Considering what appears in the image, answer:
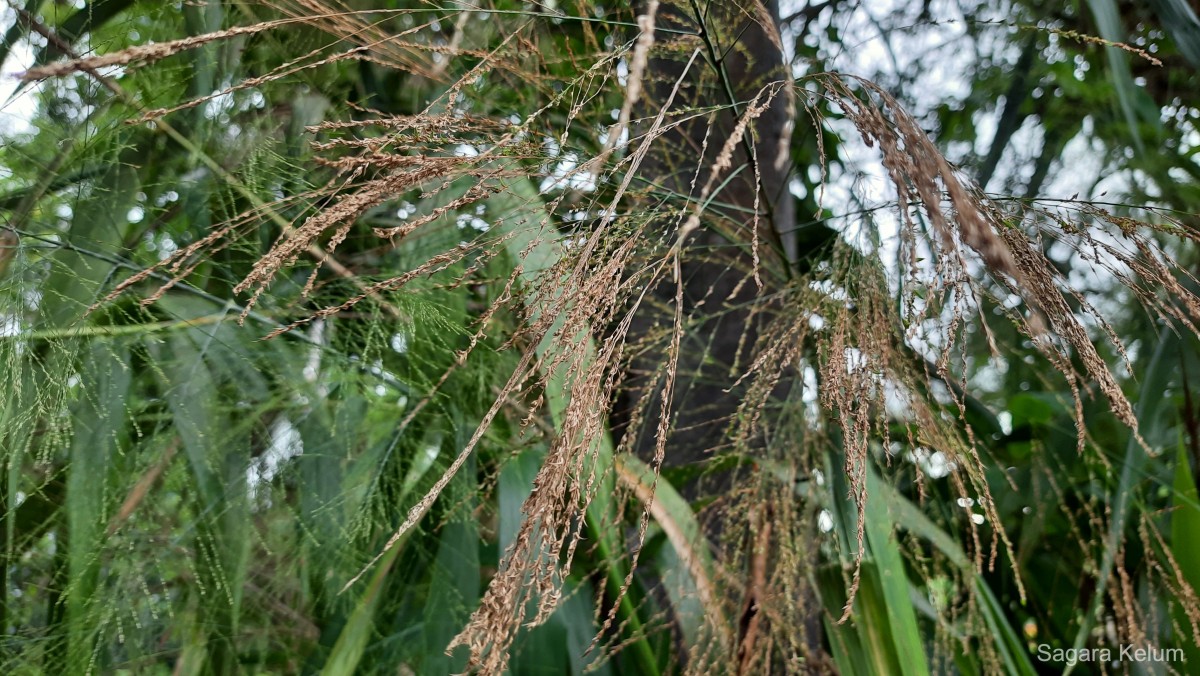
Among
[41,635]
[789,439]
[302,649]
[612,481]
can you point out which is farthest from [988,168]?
[41,635]

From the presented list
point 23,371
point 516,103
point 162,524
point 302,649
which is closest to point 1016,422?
point 516,103

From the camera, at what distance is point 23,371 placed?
87 cm

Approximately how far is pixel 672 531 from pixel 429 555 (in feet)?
1.10

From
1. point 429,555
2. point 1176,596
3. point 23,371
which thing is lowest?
point 1176,596

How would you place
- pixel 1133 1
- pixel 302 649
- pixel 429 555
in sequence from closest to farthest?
pixel 429 555
pixel 302 649
pixel 1133 1

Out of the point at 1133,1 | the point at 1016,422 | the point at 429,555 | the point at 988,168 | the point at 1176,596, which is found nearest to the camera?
the point at 1176,596

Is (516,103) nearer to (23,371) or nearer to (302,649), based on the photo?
(23,371)

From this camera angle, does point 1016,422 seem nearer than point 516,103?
No

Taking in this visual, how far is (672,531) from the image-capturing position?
0.95m

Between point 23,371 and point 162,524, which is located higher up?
point 23,371

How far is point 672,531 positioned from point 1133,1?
1532 millimetres

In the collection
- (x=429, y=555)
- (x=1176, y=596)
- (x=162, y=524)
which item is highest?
(x=162, y=524)

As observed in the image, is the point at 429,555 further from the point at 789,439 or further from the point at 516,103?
the point at 516,103

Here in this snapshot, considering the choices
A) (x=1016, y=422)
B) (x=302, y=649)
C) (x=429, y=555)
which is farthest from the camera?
(x=1016, y=422)
